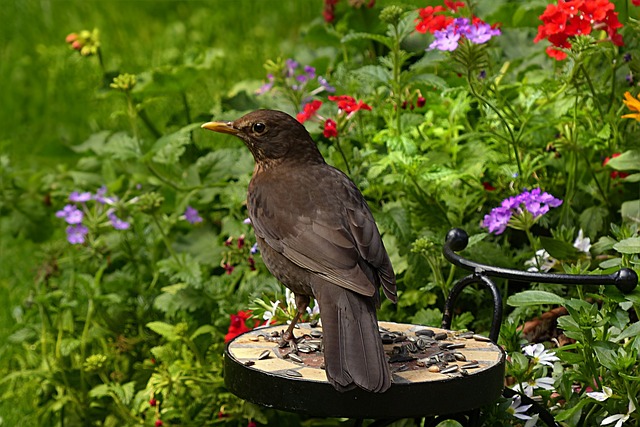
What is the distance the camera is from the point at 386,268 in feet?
10.1

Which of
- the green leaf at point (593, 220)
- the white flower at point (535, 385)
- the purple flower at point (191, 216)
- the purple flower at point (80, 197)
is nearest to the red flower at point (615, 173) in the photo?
the green leaf at point (593, 220)

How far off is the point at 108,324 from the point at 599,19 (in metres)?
2.42

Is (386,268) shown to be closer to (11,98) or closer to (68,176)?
(68,176)

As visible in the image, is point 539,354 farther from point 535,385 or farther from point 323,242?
point 323,242

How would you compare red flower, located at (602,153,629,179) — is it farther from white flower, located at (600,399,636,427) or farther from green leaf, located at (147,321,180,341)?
green leaf, located at (147,321,180,341)

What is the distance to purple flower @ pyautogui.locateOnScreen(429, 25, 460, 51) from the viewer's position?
3.76 m

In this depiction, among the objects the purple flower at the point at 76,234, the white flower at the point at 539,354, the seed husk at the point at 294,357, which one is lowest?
the purple flower at the point at 76,234

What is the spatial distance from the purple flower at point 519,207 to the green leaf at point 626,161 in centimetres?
33

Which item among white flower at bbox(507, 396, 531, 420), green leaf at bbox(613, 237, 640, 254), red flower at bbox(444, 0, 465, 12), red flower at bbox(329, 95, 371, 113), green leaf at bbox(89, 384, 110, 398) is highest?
red flower at bbox(444, 0, 465, 12)

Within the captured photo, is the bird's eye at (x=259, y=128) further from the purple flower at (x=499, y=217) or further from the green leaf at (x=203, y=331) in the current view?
the green leaf at (x=203, y=331)

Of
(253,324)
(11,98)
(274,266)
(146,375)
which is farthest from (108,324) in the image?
(11,98)

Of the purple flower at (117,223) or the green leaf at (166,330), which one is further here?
the purple flower at (117,223)

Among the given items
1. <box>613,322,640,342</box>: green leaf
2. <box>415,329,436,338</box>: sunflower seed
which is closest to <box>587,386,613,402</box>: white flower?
<box>613,322,640,342</box>: green leaf

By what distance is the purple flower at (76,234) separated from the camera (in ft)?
16.0
